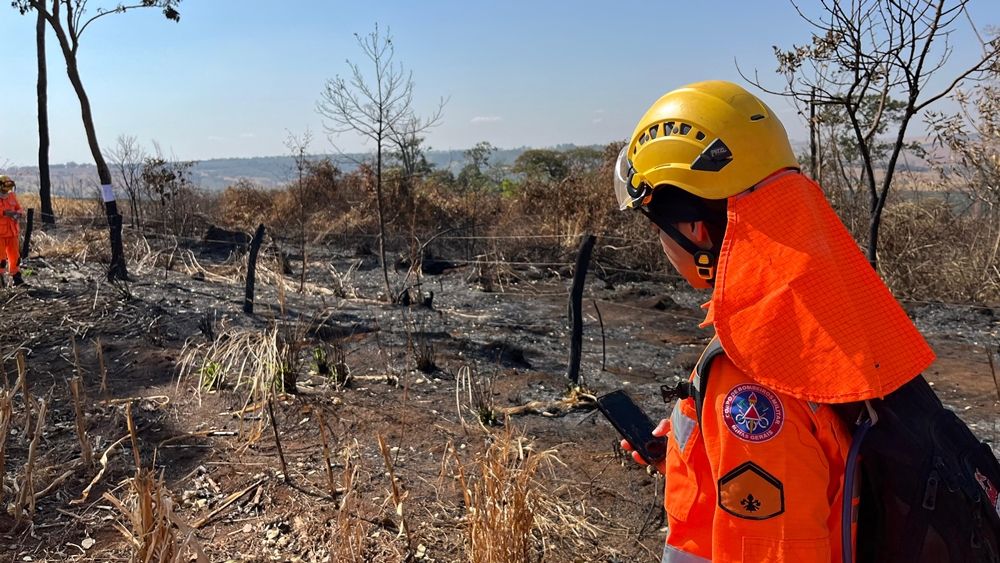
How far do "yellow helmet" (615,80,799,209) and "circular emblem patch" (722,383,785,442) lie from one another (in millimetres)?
364

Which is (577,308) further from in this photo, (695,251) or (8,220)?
(8,220)

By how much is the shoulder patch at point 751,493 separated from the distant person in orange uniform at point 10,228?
34.3 ft

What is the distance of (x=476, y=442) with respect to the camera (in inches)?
169

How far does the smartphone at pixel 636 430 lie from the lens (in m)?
1.62

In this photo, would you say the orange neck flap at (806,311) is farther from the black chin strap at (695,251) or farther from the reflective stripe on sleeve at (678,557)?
the reflective stripe on sleeve at (678,557)

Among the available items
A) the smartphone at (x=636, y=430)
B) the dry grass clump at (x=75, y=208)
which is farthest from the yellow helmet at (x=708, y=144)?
the dry grass clump at (x=75, y=208)

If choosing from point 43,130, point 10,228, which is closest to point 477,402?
point 10,228

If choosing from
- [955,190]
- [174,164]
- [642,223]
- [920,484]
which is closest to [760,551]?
[920,484]

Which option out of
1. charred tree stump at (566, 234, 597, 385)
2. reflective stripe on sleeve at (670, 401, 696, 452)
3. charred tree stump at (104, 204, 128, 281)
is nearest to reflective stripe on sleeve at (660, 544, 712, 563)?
reflective stripe on sleeve at (670, 401, 696, 452)

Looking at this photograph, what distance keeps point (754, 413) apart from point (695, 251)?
13.6 inches

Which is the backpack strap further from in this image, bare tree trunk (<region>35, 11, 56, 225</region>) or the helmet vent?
bare tree trunk (<region>35, 11, 56, 225</region>)

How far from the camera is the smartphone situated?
1623 millimetres

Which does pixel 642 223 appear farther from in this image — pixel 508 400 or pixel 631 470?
pixel 631 470

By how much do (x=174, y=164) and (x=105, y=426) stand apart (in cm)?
1268
